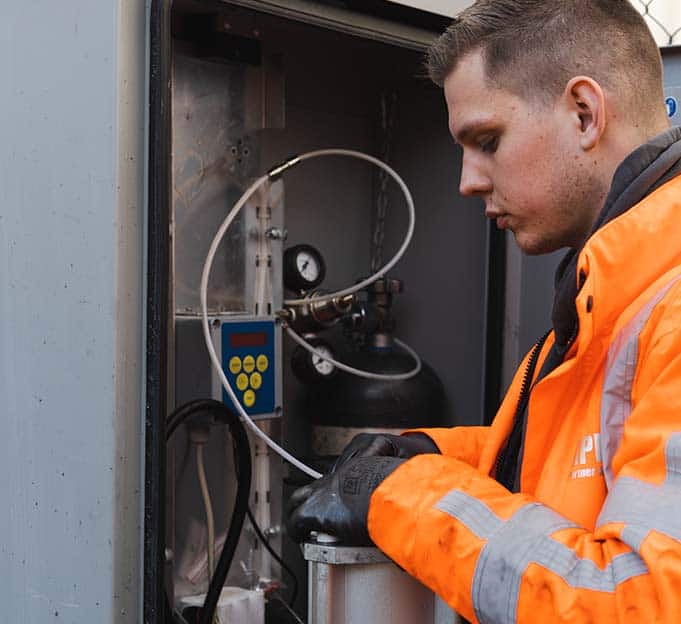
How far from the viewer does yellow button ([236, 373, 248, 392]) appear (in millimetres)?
1810

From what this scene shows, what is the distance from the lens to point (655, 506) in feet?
2.70

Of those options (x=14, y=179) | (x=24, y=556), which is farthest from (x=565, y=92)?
(x=24, y=556)

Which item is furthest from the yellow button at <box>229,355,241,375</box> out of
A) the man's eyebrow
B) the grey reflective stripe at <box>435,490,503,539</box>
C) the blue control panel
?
the grey reflective stripe at <box>435,490,503,539</box>

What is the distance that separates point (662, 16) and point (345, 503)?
114 cm

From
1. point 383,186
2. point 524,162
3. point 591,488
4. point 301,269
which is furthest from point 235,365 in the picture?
point 591,488

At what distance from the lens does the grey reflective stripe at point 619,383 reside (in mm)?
923

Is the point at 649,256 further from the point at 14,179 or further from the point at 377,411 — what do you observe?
the point at 377,411

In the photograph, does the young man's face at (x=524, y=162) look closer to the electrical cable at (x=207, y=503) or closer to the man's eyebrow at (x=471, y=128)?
the man's eyebrow at (x=471, y=128)

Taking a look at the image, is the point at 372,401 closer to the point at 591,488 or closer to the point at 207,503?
the point at 207,503

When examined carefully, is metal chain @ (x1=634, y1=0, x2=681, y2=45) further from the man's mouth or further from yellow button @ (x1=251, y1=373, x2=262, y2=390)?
yellow button @ (x1=251, y1=373, x2=262, y2=390)

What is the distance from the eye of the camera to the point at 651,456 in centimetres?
84

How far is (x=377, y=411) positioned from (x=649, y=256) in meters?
1.10

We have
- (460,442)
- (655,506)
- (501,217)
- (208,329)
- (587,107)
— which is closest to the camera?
(655,506)

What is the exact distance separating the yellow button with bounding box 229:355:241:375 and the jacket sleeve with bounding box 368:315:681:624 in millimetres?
813
